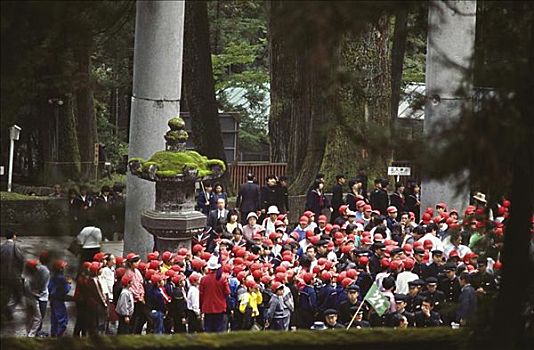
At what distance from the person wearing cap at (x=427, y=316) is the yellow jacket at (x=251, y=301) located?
2.37m

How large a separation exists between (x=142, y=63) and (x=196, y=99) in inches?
474

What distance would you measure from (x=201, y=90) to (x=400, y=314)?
18296 mm

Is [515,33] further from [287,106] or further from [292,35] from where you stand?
[287,106]

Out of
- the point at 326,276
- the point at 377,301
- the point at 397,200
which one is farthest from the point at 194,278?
the point at 397,200

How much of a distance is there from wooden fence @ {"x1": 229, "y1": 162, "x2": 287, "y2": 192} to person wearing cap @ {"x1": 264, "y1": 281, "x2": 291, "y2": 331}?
19.4 metres

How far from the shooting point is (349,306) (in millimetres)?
17500

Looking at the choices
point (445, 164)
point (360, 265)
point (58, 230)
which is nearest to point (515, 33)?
point (445, 164)

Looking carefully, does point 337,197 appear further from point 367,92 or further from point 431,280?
point 431,280

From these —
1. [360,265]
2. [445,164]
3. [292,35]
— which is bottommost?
[360,265]

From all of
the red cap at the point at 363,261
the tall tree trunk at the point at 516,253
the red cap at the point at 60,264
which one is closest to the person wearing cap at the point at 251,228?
the red cap at the point at 363,261

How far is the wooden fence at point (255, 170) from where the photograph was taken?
1455 inches

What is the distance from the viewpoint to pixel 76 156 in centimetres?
3812

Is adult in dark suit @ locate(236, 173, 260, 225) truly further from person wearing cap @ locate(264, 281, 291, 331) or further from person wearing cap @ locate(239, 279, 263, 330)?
person wearing cap @ locate(264, 281, 291, 331)

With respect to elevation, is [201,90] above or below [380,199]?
above
